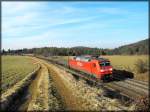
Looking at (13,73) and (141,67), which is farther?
(13,73)

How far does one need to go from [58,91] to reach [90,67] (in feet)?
52.7

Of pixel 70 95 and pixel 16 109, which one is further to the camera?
pixel 70 95

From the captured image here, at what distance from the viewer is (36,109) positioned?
20.0 metres

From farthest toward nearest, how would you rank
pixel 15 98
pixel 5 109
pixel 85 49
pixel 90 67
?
pixel 85 49, pixel 90 67, pixel 15 98, pixel 5 109

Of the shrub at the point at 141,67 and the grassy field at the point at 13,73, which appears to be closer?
the grassy field at the point at 13,73

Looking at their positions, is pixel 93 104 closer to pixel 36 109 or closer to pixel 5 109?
pixel 36 109

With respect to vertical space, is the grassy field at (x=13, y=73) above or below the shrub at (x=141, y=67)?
below

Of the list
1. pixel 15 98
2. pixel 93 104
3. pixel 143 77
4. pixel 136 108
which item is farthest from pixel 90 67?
pixel 136 108

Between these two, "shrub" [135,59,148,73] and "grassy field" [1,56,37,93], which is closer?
"grassy field" [1,56,37,93]

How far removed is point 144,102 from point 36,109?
7510mm

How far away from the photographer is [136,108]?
715 inches

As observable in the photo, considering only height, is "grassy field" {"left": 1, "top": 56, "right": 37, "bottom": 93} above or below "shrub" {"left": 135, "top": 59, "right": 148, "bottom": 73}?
below

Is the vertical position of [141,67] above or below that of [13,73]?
above

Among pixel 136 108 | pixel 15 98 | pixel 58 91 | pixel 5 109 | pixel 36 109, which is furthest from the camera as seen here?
pixel 58 91
